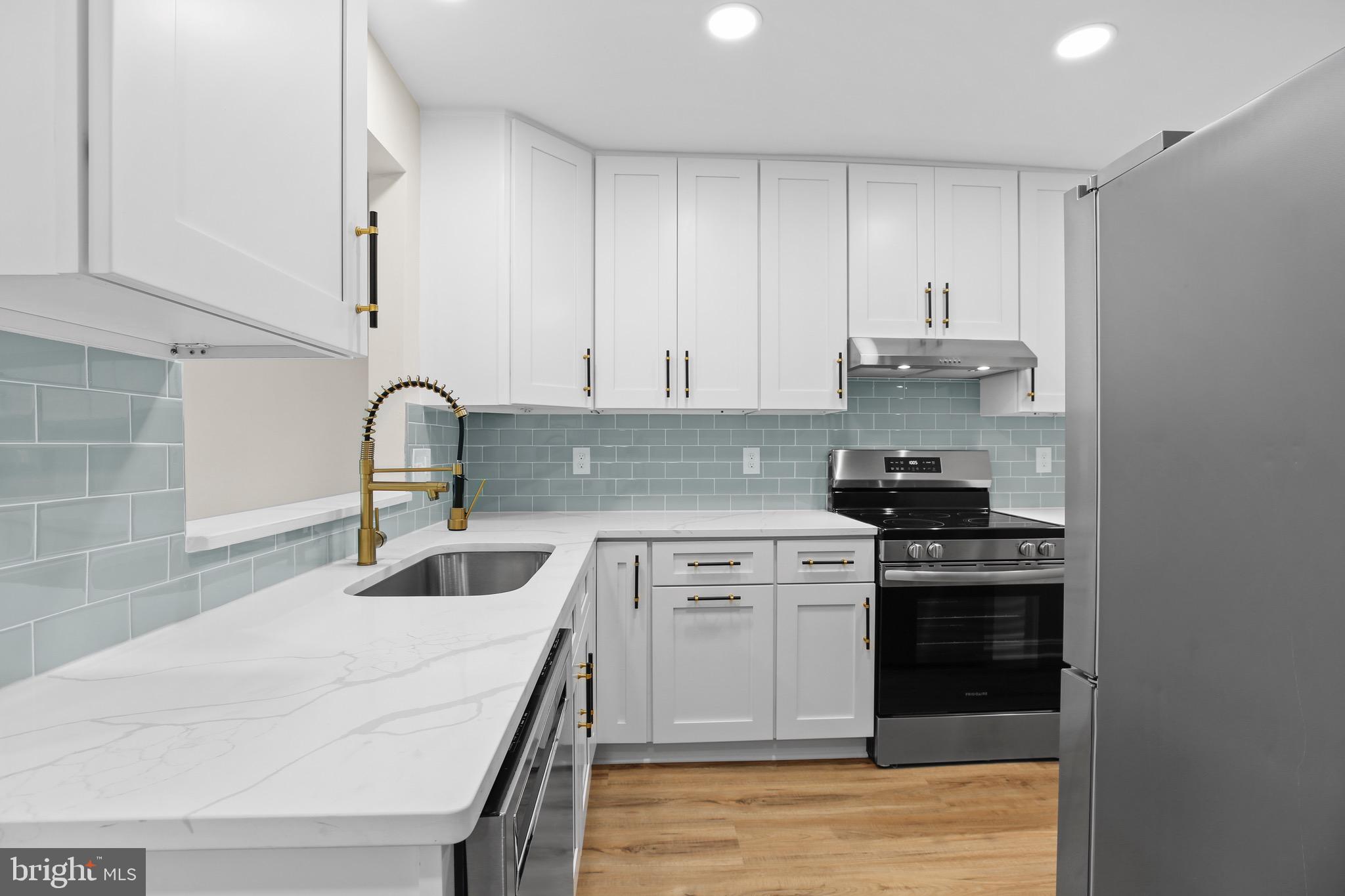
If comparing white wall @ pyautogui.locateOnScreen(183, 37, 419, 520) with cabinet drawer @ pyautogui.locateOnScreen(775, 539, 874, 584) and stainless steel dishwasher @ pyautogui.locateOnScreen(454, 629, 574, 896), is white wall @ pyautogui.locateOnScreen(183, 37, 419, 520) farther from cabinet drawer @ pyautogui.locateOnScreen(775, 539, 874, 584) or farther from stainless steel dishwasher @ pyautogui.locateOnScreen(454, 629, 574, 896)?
cabinet drawer @ pyautogui.locateOnScreen(775, 539, 874, 584)

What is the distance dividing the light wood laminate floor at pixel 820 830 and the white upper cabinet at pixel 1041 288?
1471mm

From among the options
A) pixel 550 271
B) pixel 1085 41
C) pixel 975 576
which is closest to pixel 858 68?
pixel 1085 41

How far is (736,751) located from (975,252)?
2257 millimetres

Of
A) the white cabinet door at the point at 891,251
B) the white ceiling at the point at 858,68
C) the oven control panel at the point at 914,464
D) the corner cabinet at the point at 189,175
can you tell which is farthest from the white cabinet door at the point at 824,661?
the corner cabinet at the point at 189,175

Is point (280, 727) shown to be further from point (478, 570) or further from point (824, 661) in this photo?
point (824, 661)

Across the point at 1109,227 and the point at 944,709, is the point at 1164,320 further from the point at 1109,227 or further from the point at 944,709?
the point at 944,709

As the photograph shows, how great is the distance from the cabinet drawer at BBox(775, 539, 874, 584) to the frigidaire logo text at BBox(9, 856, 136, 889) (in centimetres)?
208

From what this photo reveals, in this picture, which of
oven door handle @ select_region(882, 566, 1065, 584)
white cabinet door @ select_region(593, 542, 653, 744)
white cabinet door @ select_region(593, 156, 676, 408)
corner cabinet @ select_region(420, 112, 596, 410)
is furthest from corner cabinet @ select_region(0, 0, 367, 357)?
oven door handle @ select_region(882, 566, 1065, 584)

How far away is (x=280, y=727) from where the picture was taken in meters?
0.70

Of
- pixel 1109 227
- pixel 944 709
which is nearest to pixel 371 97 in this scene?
pixel 1109 227

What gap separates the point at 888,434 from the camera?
3031 millimetres

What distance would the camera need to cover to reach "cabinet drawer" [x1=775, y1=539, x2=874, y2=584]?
7.98ft

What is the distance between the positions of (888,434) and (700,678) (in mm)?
1431

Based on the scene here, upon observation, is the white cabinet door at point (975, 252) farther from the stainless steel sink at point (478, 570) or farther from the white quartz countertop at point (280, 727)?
the white quartz countertop at point (280, 727)
